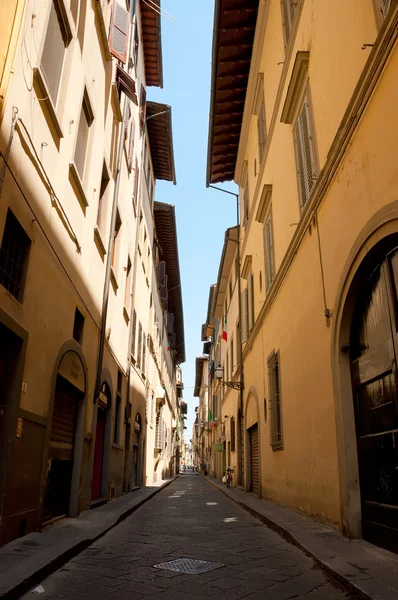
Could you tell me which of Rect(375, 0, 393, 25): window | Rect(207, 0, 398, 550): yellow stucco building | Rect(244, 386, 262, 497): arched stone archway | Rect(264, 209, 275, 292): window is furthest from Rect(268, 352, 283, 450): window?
Rect(375, 0, 393, 25): window

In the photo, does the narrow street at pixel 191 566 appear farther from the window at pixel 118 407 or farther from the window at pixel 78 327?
the window at pixel 118 407

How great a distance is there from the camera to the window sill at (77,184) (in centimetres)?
743

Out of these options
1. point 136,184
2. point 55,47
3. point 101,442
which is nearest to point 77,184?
point 55,47

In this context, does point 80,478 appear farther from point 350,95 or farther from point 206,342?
point 206,342

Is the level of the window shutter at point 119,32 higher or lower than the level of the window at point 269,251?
higher

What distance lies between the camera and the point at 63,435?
7.58 metres

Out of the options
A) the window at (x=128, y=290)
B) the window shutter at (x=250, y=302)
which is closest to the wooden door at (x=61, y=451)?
A: the window at (x=128, y=290)

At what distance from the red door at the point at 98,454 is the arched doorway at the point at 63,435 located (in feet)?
7.71

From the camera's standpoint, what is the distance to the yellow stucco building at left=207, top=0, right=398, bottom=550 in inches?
196

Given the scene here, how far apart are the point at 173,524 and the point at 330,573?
14.3 feet

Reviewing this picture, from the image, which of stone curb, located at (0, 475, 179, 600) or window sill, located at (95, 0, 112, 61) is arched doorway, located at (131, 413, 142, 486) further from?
window sill, located at (95, 0, 112, 61)

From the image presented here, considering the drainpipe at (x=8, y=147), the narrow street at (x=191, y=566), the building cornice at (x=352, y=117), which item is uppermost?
the building cornice at (x=352, y=117)

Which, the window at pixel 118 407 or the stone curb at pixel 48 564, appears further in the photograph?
the window at pixel 118 407

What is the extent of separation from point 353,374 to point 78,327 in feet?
15.3
